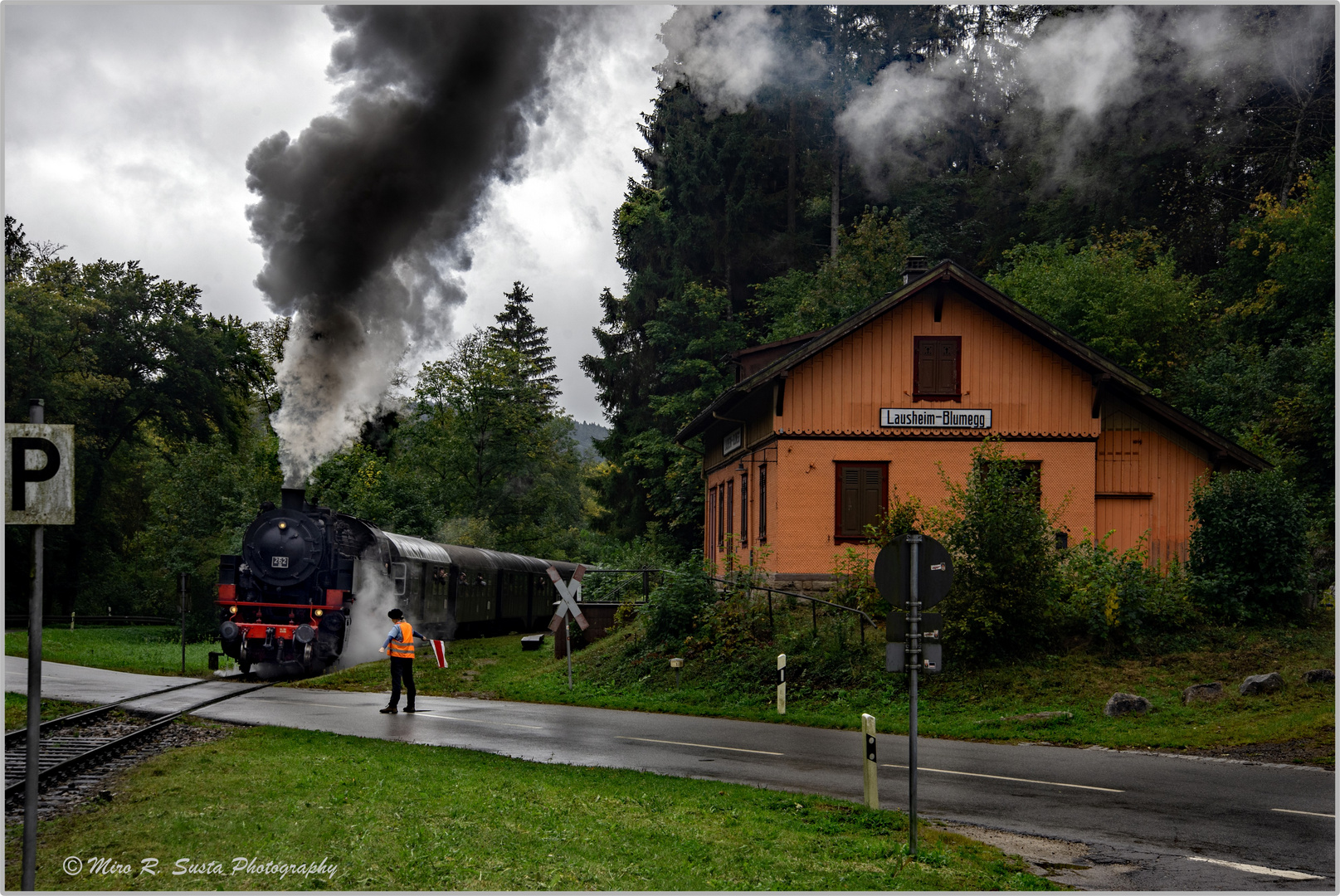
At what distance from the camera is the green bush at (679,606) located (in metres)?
23.1

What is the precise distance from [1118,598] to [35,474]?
17.7 metres

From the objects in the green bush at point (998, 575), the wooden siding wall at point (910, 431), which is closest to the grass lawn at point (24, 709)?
the wooden siding wall at point (910, 431)

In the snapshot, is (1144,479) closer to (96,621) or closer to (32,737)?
(32,737)

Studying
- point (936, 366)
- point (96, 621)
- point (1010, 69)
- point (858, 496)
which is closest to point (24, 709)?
point (858, 496)

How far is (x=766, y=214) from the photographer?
51469 mm

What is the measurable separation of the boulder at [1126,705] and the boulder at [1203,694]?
1.94 feet

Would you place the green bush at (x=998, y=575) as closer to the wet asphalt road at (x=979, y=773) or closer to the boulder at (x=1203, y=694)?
the boulder at (x=1203, y=694)

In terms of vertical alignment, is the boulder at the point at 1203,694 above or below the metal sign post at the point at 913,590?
below

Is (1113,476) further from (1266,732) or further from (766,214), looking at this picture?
(766,214)

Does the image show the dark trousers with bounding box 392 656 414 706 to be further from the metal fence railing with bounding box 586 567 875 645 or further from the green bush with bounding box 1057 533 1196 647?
the green bush with bounding box 1057 533 1196 647

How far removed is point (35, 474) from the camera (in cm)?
685

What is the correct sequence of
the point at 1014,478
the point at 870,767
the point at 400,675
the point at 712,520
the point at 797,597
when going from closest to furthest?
the point at 870,767, the point at 400,675, the point at 1014,478, the point at 797,597, the point at 712,520

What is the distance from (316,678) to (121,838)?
14673 millimetres

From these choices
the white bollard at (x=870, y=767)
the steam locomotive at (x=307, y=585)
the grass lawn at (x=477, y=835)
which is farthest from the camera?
the steam locomotive at (x=307, y=585)
